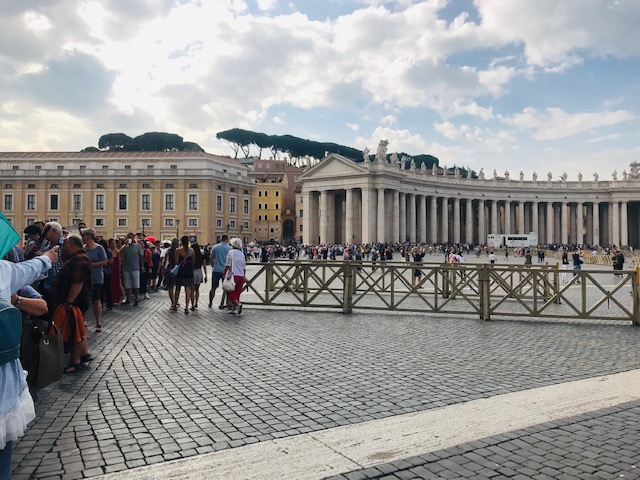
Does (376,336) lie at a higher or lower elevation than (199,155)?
lower

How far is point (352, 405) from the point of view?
18.5ft

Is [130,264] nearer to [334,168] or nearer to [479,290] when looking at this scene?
[479,290]

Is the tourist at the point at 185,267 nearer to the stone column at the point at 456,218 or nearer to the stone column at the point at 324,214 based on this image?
the stone column at the point at 324,214

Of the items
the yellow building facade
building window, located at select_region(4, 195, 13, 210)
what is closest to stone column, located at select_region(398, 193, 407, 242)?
the yellow building facade

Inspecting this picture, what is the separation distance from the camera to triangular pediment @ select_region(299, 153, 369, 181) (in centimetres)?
7194

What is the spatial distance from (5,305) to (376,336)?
7673mm

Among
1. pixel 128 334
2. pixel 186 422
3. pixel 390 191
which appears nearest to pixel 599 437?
pixel 186 422

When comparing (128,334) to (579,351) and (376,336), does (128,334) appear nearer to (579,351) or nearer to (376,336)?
(376,336)

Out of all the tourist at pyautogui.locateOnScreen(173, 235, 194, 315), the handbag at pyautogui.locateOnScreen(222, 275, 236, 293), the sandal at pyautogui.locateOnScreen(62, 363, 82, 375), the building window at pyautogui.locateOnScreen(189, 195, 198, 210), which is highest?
the building window at pyautogui.locateOnScreen(189, 195, 198, 210)

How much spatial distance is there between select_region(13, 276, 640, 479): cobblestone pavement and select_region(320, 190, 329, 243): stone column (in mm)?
64871

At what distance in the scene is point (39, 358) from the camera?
15.3ft

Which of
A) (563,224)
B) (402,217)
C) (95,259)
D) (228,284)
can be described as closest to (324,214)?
(402,217)

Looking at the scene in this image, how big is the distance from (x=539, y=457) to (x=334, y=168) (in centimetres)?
7205

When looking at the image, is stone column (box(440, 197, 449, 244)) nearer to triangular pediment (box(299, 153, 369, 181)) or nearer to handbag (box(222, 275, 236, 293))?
triangular pediment (box(299, 153, 369, 181))
